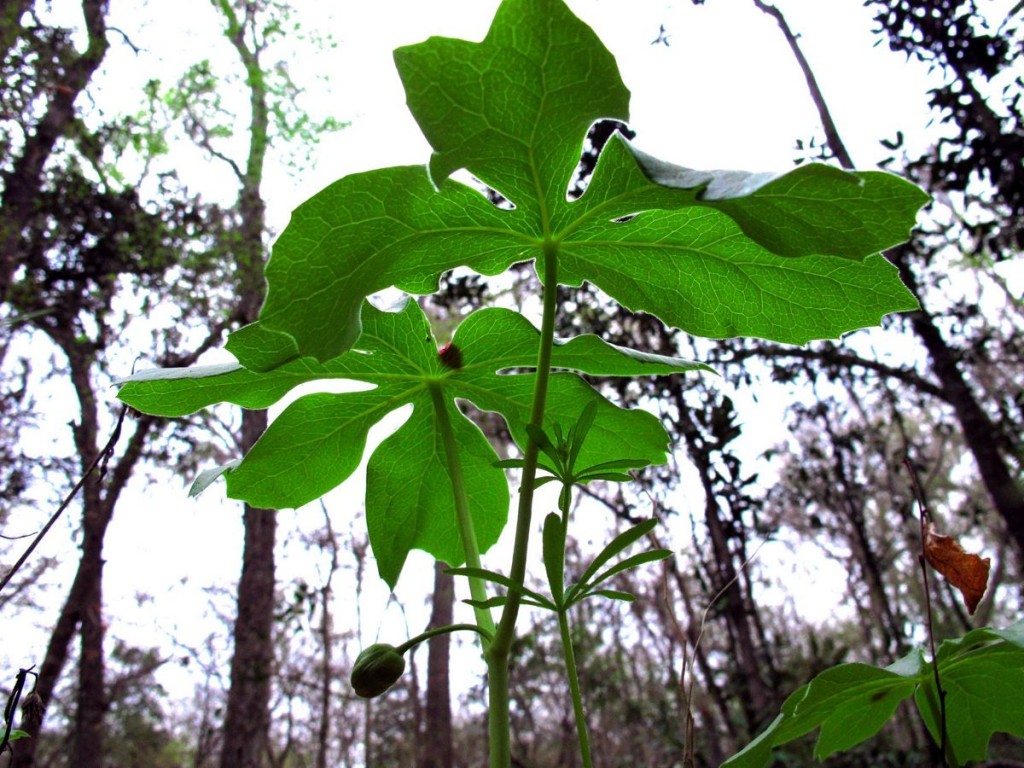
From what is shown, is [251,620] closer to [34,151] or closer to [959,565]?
[34,151]

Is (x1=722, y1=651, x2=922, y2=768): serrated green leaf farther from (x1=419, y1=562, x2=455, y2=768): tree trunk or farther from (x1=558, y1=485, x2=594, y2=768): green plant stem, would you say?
(x1=419, y1=562, x2=455, y2=768): tree trunk

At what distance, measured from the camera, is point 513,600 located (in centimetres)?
57

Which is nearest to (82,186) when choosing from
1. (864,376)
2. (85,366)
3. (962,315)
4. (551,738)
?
(85,366)

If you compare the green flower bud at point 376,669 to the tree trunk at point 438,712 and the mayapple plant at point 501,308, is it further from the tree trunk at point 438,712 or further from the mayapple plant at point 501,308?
the tree trunk at point 438,712

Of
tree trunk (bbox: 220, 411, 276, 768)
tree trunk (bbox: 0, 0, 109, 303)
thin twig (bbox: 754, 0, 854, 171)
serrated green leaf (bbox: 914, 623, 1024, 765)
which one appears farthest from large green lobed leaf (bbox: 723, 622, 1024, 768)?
tree trunk (bbox: 0, 0, 109, 303)

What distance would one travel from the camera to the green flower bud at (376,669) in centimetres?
57

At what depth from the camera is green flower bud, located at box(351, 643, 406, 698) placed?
1.86 feet

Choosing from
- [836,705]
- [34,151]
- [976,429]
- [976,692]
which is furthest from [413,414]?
[34,151]

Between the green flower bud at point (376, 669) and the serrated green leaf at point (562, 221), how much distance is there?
242 millimetres

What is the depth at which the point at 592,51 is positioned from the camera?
495mm

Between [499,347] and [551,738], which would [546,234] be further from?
[551,738]

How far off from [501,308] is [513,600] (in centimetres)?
29

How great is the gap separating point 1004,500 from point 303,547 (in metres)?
11.4

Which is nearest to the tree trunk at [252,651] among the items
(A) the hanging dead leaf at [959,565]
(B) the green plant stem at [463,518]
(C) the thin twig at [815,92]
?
(C) the thin twig at [815,92]
